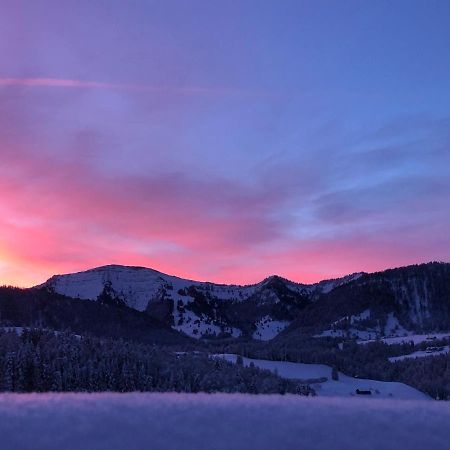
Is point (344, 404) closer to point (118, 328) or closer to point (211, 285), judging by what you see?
point (118, 328)

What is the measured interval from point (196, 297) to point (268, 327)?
23.2 metres

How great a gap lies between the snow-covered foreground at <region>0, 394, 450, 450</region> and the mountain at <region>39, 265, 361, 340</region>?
136 metres

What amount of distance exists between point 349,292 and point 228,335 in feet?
93.0

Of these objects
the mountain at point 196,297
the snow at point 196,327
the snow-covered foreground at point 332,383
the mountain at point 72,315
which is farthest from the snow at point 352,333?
the snow-covered foreground at point 332,383

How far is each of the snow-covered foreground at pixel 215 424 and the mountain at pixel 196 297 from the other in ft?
447

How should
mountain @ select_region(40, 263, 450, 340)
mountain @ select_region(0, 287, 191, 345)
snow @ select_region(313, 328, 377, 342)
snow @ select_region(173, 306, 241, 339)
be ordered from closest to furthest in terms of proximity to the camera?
mountain @ select_region(0, 287, 191, 345), snow @ select_region(313, 328, 377, 342), mountain @ select_region(40, 263, 450, 340), snow @ select_region(173, 306, 241, 339)

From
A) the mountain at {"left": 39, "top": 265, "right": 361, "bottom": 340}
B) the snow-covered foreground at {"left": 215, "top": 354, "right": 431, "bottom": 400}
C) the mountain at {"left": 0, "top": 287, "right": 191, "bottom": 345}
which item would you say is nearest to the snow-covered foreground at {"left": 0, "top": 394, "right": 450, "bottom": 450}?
the snow-covered foreground at {"left": 215, "top": 354, "right": 431, "bottom": 400}

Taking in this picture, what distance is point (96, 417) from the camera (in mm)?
3088

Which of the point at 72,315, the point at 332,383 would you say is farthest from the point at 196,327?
the point at 332,383

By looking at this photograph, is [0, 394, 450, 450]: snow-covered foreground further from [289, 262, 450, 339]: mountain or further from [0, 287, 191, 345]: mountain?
[289, 262, 450, 339]: mountain

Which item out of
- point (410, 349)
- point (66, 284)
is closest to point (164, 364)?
point (410, 349)

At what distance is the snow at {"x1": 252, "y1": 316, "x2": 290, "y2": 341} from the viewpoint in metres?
147

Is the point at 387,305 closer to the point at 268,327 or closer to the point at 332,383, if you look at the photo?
the point at 268,327

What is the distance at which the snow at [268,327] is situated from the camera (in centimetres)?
14662
